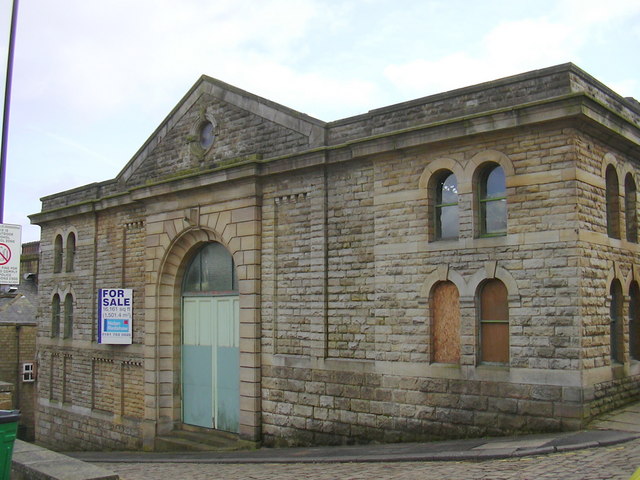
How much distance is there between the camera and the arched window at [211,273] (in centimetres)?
1597

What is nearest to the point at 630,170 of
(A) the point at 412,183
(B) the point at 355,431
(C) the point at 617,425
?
(A) the point at 412,183

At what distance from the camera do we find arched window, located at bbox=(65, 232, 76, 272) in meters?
21.0

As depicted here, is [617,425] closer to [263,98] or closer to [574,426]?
[574,426]

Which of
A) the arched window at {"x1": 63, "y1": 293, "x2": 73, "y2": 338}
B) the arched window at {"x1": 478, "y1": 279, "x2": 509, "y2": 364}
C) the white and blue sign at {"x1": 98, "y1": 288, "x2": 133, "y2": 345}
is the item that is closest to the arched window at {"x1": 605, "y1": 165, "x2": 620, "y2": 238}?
the arched window at {"x1": 478, "y1": 279, "x2": 509, "y2": 364}

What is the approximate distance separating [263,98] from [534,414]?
8661 millimetres

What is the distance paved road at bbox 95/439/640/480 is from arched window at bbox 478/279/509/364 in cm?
243

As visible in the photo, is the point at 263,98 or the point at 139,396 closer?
the point at 263,98

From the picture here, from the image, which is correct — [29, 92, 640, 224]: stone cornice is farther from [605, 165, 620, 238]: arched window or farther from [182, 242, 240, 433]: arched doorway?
[182, 242, 240, 433]: arched doorway

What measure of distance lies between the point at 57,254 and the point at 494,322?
1532cm

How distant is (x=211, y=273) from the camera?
16.5 m

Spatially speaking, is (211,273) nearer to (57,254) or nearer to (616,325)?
(57,254)

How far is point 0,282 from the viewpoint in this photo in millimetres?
9219

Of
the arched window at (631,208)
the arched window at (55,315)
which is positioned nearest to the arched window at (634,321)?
the arched window at (631,208)

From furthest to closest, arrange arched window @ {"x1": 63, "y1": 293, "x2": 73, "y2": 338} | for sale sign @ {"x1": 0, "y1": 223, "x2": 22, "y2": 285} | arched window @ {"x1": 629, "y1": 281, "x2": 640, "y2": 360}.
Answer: arched window @ {"x1": 63, "y1": 293, "x2": 73, "y2": 338}, arched window @ {"x1": 629, "y1": 281, "x2": 640, "y2": 360}, for sale sign @ {"x1": 0, "y1": 223, "x2": 22, "y2": 285}
